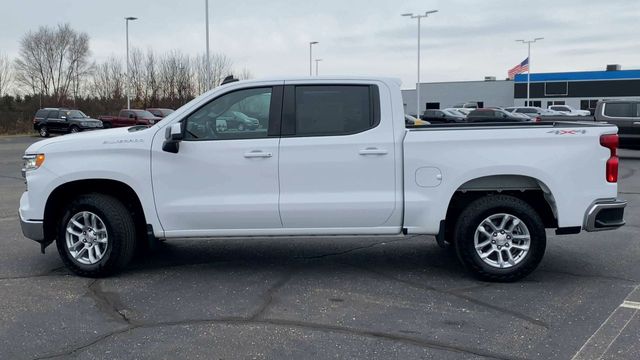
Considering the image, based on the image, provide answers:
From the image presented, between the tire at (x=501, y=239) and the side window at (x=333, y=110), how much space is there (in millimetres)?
1319

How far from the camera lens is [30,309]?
208 inches

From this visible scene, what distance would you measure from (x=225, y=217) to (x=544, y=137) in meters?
3.09

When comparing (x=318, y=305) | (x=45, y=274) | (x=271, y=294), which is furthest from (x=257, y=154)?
(x=45, y=274)

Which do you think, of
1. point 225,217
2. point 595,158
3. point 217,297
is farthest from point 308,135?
point 595,158

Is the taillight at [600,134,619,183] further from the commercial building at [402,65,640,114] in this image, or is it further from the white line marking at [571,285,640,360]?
the commercial building at [402,65,640,114]

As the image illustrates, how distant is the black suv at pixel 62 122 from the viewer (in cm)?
3641

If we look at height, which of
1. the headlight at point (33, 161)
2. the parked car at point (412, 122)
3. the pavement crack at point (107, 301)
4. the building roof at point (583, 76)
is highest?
the building roof at point (583, 76)

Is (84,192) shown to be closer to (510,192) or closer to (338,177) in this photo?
(338,177)

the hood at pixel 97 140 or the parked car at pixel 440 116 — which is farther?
the parked car at pixel 440 116

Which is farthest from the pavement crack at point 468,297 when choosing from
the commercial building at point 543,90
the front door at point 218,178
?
the commercial building at point 543,90

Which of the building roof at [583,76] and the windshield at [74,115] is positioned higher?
the building roof at [583,76]

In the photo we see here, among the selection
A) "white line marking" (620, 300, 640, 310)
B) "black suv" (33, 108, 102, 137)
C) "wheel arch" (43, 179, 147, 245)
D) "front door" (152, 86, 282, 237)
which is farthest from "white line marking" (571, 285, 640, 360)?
"black suv" (33, 108, 102, 137)

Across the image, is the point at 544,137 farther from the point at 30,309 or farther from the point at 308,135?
the point at 30,309

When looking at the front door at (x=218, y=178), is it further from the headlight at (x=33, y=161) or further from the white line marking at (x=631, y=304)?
the white line marking at (x=631, y=304)
